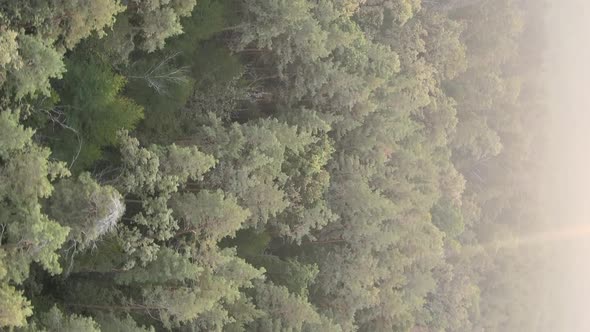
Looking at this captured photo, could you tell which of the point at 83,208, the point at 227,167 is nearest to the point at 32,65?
the point at 83,208

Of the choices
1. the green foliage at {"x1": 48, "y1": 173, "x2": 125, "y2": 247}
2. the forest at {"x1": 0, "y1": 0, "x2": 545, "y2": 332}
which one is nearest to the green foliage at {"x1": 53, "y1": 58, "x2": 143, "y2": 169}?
the forest at {"x1": 0, "y1": 0, "x2": 545, "y2": 332}

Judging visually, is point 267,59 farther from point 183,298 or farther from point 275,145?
point 183,298

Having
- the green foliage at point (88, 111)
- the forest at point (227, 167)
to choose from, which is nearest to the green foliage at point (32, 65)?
the forest at point (227, 167)

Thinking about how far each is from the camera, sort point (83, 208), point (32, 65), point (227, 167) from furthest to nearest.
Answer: point (227, 167), point (83, 208), point (32, 65)

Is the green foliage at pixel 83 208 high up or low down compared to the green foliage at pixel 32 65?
down

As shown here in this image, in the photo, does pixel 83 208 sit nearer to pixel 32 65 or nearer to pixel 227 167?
pixel 32 65

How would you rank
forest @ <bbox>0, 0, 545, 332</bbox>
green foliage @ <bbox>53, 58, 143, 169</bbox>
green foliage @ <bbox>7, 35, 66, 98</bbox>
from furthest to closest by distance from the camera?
green foliage @ <bbox>53, 58, 143, 169</bbox> < forest @ <bbox>0, 0, 545, 332</bbox> < green foliage @ <bbox>7, 35, 66, 98</bbox>

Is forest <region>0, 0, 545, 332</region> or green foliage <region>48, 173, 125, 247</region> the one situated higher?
forest <region>0, 0, 545, 332</region>

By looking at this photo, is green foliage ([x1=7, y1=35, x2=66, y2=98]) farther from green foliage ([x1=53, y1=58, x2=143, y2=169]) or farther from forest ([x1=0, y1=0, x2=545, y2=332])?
green foliage ([x1=53, y1=58, x2=143, y2=169])

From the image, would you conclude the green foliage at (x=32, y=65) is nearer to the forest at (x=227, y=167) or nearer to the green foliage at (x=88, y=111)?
the forest at (x=227, y=167)
